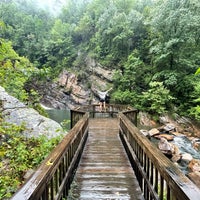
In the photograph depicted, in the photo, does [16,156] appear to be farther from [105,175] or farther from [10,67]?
[10,67]

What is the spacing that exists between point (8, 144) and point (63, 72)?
29285mm

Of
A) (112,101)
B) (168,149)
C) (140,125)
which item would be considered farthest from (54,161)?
(112,101)

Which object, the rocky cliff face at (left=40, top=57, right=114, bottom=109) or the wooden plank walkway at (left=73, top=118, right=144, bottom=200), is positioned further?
the rocky cliff face at (left=40, top=57, right=114, bottom=109)

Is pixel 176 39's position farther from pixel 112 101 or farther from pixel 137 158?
pixel 137 158

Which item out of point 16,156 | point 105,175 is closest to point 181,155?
point 105,175

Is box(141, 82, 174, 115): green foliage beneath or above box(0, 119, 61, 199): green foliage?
above

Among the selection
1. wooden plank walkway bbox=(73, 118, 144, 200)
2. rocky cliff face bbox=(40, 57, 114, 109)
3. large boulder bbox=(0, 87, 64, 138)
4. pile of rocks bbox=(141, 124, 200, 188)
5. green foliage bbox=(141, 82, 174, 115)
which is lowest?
pile of rocks bbox=(141, 124, 200, 188)

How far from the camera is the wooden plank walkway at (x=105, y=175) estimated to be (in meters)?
3.03

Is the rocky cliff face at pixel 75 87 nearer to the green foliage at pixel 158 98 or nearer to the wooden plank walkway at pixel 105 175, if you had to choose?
the green foliage at pixel 158 98

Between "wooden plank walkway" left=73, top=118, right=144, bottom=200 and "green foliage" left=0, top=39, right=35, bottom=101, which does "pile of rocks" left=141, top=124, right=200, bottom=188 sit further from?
"green foliage" left=0, top=39, right=35, bottom=101

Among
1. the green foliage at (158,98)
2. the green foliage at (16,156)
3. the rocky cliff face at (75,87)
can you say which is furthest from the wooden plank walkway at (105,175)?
the rocky cliff face at (75,87)

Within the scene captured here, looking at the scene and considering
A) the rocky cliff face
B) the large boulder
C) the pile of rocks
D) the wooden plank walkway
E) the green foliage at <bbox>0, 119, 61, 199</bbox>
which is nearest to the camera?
the wooden plank walkway

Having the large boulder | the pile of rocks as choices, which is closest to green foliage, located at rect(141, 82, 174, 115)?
the pile of rocks

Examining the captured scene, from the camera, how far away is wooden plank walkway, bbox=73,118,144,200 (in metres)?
3.03
